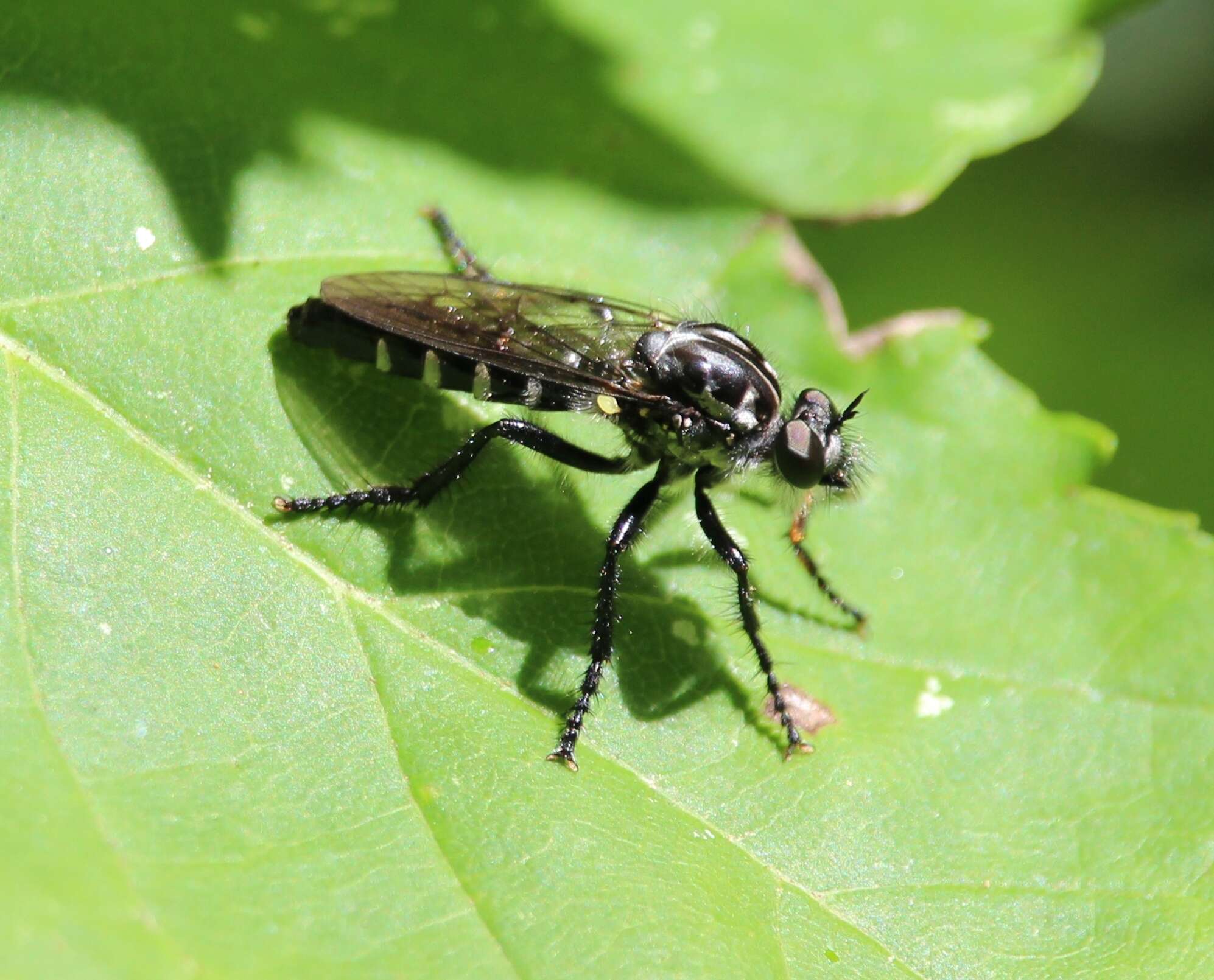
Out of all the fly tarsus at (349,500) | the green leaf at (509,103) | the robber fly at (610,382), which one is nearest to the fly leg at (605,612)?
the robber fly at (610,382)

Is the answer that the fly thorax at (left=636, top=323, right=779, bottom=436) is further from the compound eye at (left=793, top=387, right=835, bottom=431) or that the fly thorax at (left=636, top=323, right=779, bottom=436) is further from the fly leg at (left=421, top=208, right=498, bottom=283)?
the fly leg at (left=421, top=208, right=498, bottom=283)

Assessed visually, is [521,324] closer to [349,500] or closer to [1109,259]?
[349,500]

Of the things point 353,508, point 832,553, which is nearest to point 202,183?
point 353,508

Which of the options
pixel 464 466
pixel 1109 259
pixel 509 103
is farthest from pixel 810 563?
pixel 1109 259

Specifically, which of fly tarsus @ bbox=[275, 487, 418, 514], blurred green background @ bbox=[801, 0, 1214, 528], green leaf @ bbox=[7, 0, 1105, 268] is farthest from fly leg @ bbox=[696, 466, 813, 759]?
blurred green background @ bbox=[801, 0, 1214, 528]

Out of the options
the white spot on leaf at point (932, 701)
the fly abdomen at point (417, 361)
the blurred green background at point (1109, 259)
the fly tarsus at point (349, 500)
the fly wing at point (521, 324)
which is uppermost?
the blurred green background at point (1109, 259)

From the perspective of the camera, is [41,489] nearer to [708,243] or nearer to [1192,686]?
[708,243]

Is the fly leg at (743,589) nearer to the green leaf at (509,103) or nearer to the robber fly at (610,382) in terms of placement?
the robber fly at (610,382)

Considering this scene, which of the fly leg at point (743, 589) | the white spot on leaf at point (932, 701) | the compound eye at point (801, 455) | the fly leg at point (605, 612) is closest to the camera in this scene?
the fly leg at point (605, 612)
